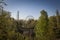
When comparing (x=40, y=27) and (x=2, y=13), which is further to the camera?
(x=40, y=27)

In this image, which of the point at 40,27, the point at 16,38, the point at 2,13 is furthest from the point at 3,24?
the point at 40,27

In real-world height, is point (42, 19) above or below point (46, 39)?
above

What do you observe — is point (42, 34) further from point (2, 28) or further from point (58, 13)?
point (58, 13)

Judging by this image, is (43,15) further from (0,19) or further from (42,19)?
(0,19)

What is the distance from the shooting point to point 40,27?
1123 cm

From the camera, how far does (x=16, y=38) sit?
791cm

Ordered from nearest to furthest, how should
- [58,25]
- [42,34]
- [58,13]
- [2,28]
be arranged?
1. [2,28]
2. [42,34]
3. [58,25]
4. [58,13]

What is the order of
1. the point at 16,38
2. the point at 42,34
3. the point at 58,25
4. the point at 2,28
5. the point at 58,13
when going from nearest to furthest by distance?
1. the point at 2,28
2. the point at 16,38
3. the point at 42,34
4. the point at 58,25
5. the point at 58,13

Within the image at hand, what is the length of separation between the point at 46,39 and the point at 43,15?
1978 millimetres

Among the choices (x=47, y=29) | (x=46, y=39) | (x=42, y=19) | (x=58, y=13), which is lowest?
(x=46, y=39)

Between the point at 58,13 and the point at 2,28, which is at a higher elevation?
the point at 58,13

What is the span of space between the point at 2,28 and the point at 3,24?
165 millimetres

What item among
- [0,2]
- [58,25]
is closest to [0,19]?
[0,2]

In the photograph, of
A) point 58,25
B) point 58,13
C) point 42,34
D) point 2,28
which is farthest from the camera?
point 58,13
